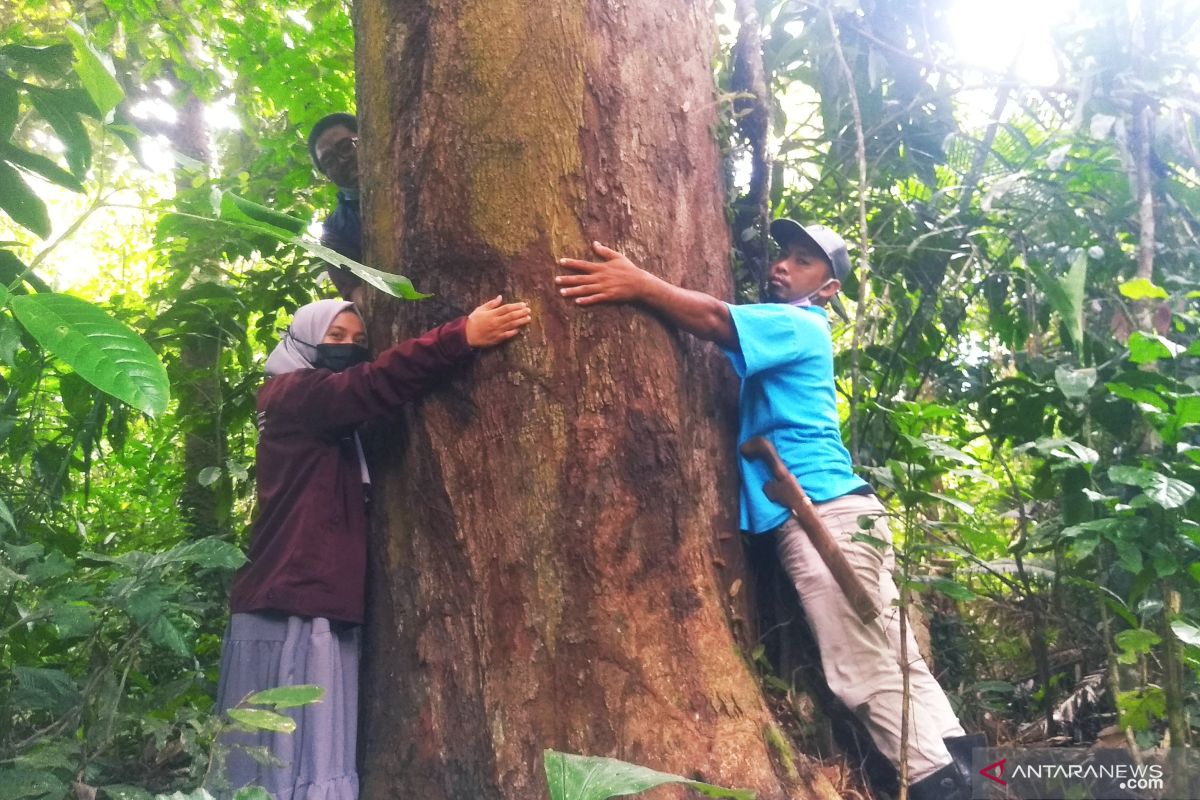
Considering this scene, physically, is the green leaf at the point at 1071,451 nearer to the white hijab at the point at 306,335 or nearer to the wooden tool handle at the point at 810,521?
the wooden tool handle at the point at 810,521

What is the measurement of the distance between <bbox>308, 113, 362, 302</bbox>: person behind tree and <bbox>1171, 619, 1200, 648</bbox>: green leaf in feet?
9.00

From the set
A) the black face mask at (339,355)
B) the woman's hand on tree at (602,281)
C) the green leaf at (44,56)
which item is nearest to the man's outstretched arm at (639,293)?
the woman's hand on tree at (602,281)

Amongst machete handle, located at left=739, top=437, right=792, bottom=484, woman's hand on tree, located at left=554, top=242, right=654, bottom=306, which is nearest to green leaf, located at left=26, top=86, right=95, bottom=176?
woman's hand on tree, located at left=554, top=242, right=654, bottom=306

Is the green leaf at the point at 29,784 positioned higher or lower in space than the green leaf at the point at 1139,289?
lower

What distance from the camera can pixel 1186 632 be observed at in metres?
2.10

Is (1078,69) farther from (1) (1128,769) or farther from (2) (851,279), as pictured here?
(1) (1128,769)

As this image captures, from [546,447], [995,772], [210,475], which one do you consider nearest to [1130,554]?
[995,772]

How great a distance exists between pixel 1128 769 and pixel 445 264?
7.07ft

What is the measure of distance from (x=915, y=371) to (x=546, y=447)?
7.85ft

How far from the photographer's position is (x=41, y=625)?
9.87ft

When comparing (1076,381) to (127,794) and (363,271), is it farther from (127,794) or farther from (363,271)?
(127,794)

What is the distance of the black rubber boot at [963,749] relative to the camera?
7.66 feet

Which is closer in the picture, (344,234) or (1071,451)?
(1071,451)

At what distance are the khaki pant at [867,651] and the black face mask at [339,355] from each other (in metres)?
1.40
